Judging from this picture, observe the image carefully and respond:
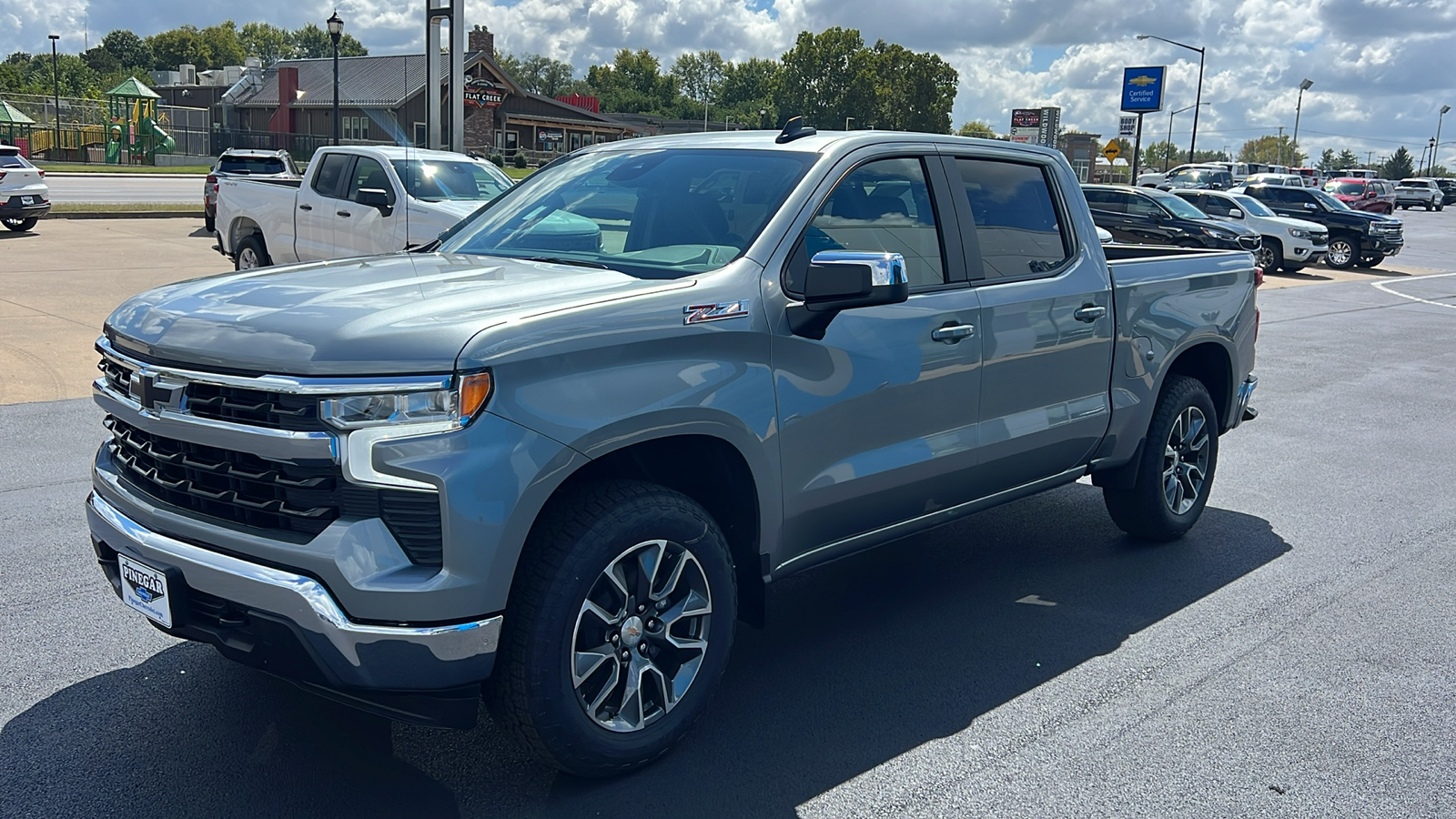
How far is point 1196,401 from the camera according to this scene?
6070 mm

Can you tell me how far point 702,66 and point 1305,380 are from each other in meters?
181

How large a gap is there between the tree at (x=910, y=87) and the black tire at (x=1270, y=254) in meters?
78.7

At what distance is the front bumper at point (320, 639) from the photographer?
10.0 ft

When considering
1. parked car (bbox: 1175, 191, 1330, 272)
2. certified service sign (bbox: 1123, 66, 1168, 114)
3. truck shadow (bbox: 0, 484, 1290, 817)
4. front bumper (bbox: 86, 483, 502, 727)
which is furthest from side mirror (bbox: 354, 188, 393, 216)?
certified service sign (bbox: 1123, 66, 1168, 114)

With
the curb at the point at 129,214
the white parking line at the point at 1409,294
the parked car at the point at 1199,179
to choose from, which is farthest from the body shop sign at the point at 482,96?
the white parking line at the point at 1409,294

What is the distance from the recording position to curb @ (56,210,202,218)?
25781 mm

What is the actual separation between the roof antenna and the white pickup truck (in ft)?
29.1

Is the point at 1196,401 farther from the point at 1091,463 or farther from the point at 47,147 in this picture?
the point at 47,147

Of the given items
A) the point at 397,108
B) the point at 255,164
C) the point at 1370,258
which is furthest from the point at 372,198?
the point at 397,108

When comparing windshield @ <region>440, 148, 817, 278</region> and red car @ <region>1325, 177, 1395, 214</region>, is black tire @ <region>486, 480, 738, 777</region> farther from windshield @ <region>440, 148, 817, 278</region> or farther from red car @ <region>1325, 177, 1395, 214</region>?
red car @ <region>1325, 177, 1395, 214</region>

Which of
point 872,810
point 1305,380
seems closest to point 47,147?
point 1305,380

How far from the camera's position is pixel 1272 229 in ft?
84.2

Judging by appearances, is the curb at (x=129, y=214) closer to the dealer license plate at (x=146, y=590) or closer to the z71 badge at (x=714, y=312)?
the dealer license plate at (x=146, y=590)

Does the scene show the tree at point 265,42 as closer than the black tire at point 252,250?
No
